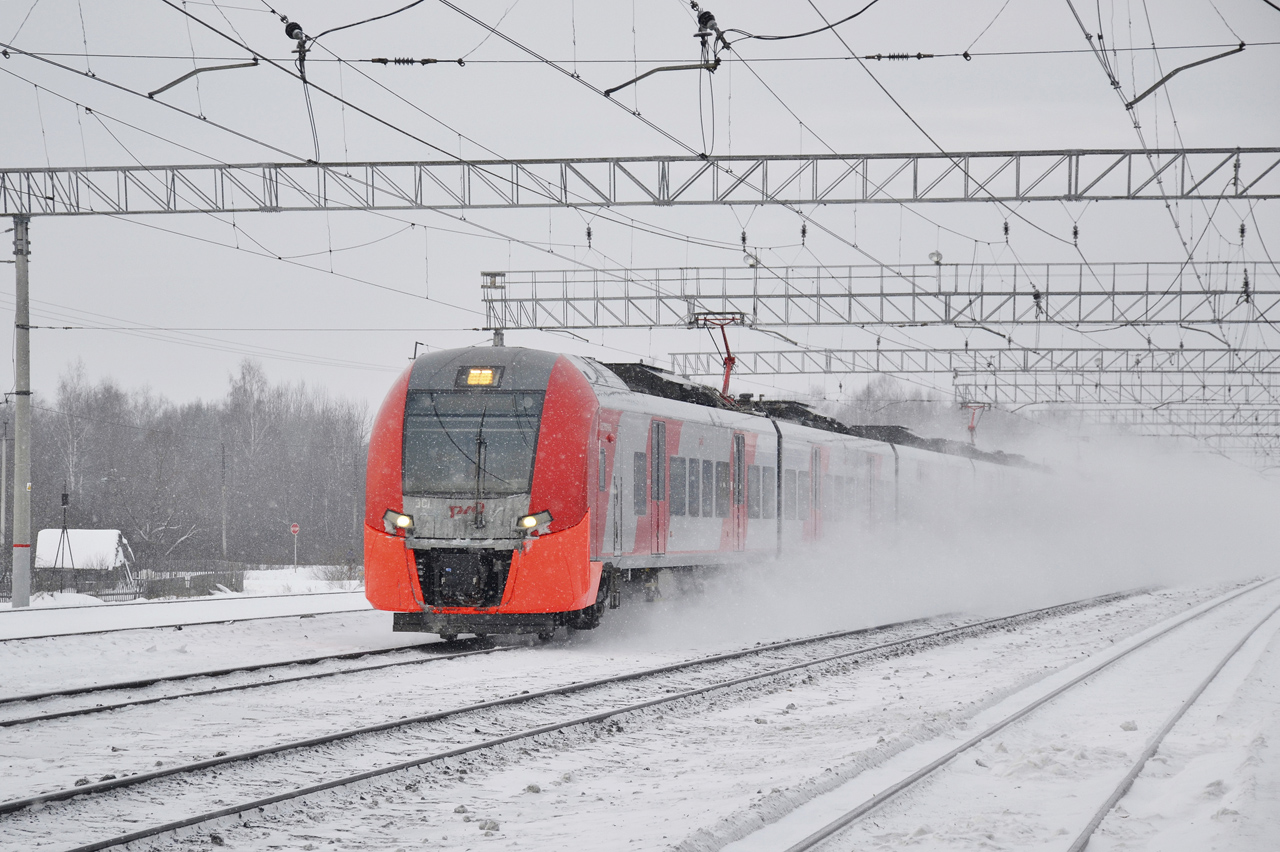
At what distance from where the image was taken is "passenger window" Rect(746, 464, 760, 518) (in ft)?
64.5

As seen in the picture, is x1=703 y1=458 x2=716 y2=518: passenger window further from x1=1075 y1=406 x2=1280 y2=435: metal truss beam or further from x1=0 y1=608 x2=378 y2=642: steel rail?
x1=1075 y1=406 x2=1280 y2=435: metal truss beam

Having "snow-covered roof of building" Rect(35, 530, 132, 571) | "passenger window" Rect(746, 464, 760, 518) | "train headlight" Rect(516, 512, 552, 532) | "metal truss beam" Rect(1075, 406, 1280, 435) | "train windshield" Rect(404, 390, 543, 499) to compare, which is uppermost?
"metal truss beam" Rect(1075, 406, 1280, 435)

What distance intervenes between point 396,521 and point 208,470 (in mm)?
72115

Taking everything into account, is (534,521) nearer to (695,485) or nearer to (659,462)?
(659,462)

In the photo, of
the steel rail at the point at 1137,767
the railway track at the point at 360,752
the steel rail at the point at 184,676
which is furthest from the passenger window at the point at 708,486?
the steel rail at the point at 1137,767

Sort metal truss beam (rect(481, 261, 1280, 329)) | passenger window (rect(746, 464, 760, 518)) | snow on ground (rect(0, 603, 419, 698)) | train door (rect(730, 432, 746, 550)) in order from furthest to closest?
metal truss beam (rect(481, 261, 1280, 329)) < passenger window (rect(746, 464, 760, 518)) < train door (rect(730, 432, 746, 550)) < snow on ground (rect(0, 603, 419, 698))

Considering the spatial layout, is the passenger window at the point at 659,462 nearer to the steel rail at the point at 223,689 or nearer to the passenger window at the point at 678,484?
the passenger window at the point at 678,484

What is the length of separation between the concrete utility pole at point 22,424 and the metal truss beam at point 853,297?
34.4 ft

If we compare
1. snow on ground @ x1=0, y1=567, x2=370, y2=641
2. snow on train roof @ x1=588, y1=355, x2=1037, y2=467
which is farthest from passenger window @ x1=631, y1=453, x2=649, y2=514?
snow on ground @ x1=0, y1=567, x2=370, y2=641

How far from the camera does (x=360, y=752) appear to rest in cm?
881

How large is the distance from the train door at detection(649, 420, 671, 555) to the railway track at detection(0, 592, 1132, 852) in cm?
233

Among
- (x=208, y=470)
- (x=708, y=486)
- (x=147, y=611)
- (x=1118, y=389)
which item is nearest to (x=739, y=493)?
(x=708, y=486)

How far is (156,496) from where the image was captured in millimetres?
62844

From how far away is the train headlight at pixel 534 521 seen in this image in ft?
47.4
